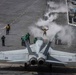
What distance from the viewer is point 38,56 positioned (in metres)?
37.6

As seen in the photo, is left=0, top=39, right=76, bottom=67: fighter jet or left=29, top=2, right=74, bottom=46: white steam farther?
left=29, top=2, right=74, bottom=46: white steam

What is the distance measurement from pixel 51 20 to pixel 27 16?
860 cm

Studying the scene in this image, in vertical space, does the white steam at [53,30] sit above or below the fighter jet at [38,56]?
above

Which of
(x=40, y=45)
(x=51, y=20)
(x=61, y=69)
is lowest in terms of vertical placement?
(x=61, y=69)

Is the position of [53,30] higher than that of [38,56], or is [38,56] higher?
[53,30]

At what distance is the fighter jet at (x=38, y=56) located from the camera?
37.3 meters

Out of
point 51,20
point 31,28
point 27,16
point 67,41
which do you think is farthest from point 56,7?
point 67,41

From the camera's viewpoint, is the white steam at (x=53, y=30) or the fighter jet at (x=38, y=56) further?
the white steam at (x=53, y=30)

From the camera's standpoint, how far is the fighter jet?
37312 mm

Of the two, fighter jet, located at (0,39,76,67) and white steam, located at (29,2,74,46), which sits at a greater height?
white steam, located at (29,2,74,46)

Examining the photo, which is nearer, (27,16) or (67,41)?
(67,41)

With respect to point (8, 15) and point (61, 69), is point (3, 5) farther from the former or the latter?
point (61, 69)

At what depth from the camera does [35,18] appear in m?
72.6

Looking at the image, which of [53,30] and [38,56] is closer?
[38,56]
